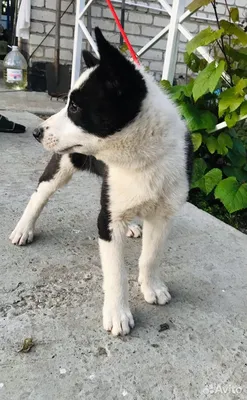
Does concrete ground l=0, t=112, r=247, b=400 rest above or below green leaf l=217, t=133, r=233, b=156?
below

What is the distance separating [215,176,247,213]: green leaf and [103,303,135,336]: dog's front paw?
1.52 m

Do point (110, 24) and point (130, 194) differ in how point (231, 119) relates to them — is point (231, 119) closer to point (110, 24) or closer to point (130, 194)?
point (130, 194)

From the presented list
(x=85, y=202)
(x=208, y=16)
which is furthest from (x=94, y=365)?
(x=208, y=16)

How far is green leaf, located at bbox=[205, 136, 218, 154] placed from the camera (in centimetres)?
336

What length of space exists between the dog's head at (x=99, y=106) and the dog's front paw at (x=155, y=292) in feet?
2.41

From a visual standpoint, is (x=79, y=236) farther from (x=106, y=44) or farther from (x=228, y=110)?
(x=228, y=110)

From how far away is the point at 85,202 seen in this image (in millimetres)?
3066

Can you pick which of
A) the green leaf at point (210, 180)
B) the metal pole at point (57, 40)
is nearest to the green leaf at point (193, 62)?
the green leaf at point (210, 180)

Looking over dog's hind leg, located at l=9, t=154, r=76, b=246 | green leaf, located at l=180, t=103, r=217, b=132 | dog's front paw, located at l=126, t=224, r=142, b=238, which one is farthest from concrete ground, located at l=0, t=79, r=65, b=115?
dog's front paw, located at l=126, t=224, r=142, b=238

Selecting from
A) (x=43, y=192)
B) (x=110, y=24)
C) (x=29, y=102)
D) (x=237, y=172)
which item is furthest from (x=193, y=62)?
(x=110, y=24)

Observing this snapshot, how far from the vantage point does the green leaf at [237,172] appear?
137 inches

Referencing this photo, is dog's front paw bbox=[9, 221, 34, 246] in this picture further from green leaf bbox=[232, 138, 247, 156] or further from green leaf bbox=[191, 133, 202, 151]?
green leaf bbox=[232, 138, 247, 156]

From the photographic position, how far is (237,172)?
11.5ft

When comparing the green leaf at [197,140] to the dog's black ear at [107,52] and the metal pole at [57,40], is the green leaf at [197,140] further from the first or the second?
the metal pole at [57,40]
